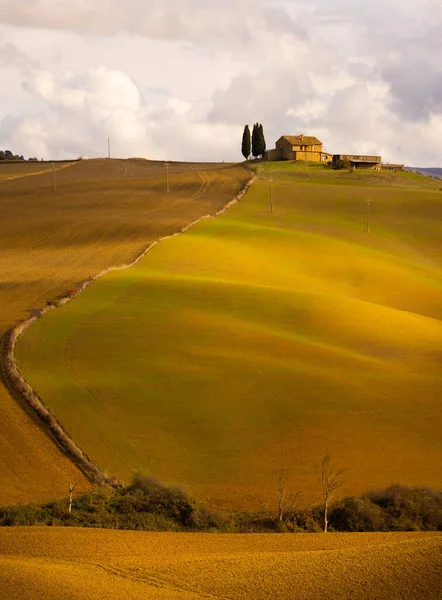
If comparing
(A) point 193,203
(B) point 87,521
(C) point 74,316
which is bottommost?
(B) point 87,521

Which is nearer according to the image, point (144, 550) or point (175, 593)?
point (175, 593)

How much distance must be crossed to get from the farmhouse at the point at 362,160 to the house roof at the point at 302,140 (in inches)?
187

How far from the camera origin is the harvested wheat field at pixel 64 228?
2898cm

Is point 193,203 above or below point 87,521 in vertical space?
above

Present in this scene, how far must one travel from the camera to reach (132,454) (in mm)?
30078

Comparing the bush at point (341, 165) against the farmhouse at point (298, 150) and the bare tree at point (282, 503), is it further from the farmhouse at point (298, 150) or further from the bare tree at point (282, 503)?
the bare tree at point (282, 503)

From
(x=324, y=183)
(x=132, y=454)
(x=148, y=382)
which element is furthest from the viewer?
(x=324, y=183)

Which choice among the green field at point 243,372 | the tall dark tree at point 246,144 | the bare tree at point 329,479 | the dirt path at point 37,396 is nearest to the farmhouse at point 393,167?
the tall dark tree at point 246,144

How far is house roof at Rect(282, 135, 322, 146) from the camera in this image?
5748 inches

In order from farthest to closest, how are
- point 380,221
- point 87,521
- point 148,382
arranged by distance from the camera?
point 380,221
point 148,382
point 87,521

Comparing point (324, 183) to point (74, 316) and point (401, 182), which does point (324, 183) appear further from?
point (74, 316)

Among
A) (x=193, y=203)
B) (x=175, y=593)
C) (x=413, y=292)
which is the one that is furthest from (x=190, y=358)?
(x=193, y=203)

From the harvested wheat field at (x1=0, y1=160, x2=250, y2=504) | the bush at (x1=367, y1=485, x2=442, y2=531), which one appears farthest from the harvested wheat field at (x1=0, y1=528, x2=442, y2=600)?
the harvested wheat field at (x1=0, y1=160, x2=250, y2=504)

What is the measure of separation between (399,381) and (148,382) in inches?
431
